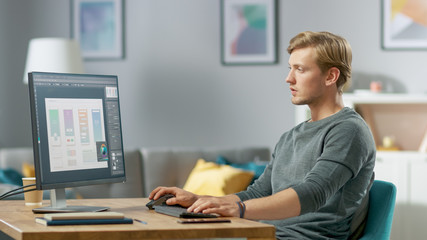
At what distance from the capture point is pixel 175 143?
502 cm

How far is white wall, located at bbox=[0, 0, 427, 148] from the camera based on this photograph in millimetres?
4973

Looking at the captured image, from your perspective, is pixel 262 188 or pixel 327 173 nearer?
pixel 327 173

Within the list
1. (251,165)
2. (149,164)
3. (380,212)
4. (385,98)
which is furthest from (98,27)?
(380,212)

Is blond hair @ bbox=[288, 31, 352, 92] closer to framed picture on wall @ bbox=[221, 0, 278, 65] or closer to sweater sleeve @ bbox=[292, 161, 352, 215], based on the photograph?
sweater sleeve @ bbox=[292, 161, 352, 215]

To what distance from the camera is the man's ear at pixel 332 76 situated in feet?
6.88

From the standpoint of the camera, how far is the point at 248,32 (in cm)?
499

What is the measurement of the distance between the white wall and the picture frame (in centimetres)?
6

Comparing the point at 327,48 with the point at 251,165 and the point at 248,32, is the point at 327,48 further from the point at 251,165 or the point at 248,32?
the point at 248,32

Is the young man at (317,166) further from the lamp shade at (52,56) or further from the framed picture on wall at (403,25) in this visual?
the framed picture on wall at (403,25)

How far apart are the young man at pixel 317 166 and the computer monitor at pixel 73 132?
200mm

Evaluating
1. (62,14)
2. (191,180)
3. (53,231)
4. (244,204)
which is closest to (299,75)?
(244,204)

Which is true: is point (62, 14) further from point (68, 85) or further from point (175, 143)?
point (68, 85)

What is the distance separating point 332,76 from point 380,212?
45cm

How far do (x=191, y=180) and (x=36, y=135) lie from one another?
7.50ft
